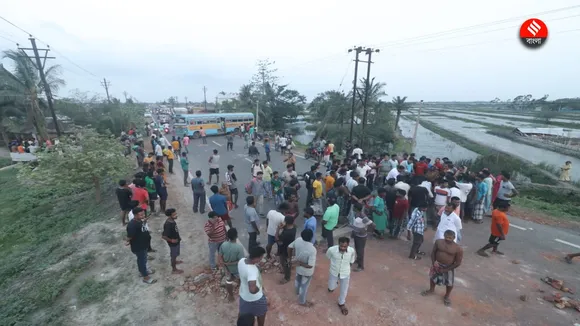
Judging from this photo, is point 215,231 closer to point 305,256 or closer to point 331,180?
point 305,256

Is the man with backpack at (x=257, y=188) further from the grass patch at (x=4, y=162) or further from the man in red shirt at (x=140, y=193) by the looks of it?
the grass patch at (x=4, y=162)

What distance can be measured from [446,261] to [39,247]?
38.2ft

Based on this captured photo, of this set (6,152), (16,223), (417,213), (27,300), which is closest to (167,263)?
(27,300)

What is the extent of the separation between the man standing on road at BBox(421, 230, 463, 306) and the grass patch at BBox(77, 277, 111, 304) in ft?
20.8

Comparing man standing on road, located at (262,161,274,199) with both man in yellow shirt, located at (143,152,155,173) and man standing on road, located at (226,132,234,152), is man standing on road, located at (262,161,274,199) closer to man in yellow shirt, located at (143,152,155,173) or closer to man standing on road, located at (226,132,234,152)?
man in yellow shirt, located at (143,152,155,173)

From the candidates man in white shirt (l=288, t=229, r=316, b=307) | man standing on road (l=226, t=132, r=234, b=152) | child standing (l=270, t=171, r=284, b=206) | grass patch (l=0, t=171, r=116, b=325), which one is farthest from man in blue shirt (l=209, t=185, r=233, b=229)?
man standing on road (l=226, t=132, r=234, b=152)

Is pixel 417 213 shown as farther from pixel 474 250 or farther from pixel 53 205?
pixel 53 205

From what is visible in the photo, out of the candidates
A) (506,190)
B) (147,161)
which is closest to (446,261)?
(506,190)

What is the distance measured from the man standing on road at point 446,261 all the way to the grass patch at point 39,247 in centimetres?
692

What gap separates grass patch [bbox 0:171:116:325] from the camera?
570 centimetres

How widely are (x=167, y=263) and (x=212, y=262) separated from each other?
1.27 metres

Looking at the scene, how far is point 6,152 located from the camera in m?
25.5

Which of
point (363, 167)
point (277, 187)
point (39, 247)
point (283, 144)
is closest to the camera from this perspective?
point (277, 187)

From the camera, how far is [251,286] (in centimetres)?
361
